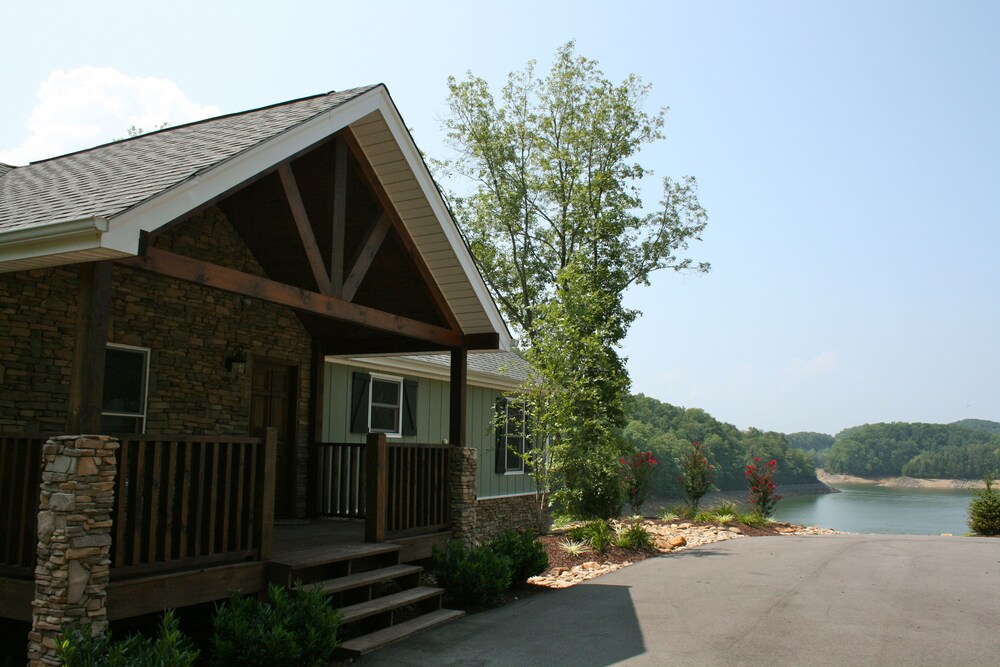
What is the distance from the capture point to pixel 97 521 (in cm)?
500

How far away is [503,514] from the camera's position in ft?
53.5

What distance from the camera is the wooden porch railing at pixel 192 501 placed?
543 cm

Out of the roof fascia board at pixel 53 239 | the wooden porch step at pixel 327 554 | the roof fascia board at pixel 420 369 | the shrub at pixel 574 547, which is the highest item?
the roof fascia board at pixel 420 369

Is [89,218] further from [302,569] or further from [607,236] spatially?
[607,236]

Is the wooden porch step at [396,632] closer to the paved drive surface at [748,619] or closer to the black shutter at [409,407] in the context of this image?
the paved drive surface at [748,619]

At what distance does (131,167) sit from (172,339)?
7.71 ft

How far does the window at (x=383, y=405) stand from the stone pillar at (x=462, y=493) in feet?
10.3

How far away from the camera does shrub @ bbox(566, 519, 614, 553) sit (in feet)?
36.8

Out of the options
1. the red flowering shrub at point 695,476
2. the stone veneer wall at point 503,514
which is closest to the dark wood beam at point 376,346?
the stone veneer wall at point 503,514

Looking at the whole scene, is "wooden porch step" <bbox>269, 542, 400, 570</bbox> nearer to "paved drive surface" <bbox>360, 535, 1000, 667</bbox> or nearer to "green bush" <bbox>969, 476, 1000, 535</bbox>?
A: "paved drive surface" <bbox>360, 535, 1000, 667</bbox>

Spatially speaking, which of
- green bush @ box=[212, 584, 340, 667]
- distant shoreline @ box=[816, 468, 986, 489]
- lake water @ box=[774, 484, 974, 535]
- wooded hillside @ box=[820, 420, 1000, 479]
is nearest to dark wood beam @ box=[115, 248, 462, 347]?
green bush @ box=[212, 584, 340, 667]

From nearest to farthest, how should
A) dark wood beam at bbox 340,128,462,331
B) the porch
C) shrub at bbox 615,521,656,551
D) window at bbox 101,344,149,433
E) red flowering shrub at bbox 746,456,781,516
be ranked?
the porch → window at bbox 101,344,149,433 → dark wood beam at bbox 340,128,462,331 → shrub at bbox 615,521,656,551 → red flowering shrub at bbox 746,456,781,516

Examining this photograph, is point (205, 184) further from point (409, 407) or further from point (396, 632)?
point (409, 407)

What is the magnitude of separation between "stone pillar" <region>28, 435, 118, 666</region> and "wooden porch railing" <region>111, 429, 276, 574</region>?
0.89 ft
